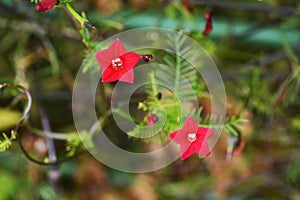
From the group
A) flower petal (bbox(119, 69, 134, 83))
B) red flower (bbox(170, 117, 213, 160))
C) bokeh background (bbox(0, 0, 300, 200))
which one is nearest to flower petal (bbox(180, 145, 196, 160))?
red flower (bbox(170, 117, 213, 160))

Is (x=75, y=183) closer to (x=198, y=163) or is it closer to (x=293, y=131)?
(x=198, y=163)

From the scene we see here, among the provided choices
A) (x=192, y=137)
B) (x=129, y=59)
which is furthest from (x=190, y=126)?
(x=129, y=59)

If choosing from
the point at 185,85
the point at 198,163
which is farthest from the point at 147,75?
the point at 198,163

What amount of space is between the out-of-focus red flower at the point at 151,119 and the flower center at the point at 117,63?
0.39 ft

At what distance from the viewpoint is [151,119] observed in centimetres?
Answer: 73

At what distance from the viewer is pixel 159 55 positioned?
34.0 inches

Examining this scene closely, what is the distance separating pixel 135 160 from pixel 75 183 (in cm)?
22

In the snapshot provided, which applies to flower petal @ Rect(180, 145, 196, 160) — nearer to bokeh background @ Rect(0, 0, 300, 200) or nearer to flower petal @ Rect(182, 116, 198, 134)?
flower petal @ Rect(182, 116, 198, 134)

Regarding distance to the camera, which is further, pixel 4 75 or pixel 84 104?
pixel 4 75

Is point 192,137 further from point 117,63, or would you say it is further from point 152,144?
point 152,144

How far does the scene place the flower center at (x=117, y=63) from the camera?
64cm

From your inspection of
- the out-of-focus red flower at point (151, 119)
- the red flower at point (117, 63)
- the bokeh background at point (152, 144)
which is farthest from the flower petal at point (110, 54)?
the bokeh background at point (152, 144)

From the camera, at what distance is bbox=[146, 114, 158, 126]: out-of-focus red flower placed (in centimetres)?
73

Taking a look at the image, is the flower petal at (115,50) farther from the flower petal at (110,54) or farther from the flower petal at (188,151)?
the flower petal at (188,151)
